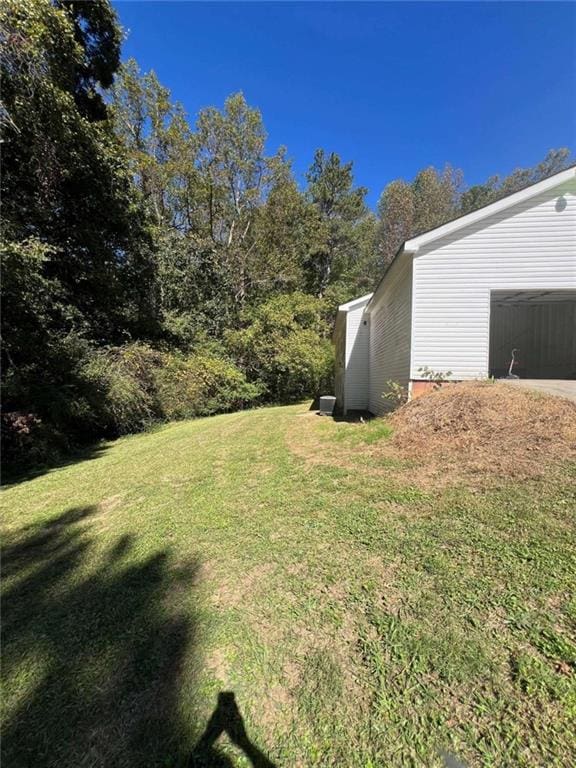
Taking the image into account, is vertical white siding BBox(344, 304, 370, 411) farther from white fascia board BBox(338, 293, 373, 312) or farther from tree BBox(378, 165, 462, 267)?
tree BBox(378, 165, 462, 267)

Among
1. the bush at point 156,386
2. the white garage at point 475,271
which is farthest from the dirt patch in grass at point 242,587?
the bush at point 156,386

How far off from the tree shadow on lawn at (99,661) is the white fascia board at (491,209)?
7099mm

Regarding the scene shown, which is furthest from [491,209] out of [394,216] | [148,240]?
[394,216]

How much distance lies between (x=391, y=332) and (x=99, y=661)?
869 centimetres

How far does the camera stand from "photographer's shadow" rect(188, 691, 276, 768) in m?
1.53

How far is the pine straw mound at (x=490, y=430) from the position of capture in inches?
166

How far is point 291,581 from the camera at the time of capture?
105 inches

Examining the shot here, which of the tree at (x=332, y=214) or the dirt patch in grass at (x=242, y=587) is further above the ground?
the tree at (x=332, y=214)

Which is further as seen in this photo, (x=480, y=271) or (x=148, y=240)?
(x=148, y=240)

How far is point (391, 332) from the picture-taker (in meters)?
9.24

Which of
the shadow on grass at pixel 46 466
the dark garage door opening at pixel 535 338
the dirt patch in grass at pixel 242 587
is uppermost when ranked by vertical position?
the dark garage door opening at pixel 535 338

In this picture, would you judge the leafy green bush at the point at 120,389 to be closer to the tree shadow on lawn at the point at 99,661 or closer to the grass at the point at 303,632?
the grass at the point at 303,632

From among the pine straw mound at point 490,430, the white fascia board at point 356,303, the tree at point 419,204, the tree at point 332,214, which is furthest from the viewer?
the tree at point 419,204

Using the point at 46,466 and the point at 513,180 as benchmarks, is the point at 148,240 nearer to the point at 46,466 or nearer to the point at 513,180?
the point at 46,466
